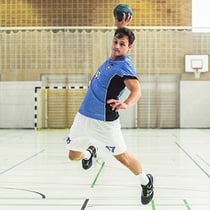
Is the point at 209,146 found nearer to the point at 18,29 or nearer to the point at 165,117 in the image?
the point at 165,117

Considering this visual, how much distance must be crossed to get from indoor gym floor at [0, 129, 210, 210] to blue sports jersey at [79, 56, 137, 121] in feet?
3.58

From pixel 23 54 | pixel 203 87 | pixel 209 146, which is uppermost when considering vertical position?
pixel 23 54

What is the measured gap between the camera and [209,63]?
1908cm

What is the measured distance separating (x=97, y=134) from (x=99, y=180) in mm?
2445

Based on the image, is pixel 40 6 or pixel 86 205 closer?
pixel 86 205

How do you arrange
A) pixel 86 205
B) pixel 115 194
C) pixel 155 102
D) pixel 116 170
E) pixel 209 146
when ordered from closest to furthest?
pixel 86 205 < pixel 115 194 < pixel 116 170 < pixel 209 146 < pixel 155 102

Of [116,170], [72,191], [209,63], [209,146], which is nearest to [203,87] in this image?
[209,63]

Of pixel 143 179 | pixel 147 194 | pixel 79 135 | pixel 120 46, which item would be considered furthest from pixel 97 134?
pixel 120 46

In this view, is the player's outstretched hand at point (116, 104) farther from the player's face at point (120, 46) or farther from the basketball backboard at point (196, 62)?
the basketball backboard at point (196, 62)

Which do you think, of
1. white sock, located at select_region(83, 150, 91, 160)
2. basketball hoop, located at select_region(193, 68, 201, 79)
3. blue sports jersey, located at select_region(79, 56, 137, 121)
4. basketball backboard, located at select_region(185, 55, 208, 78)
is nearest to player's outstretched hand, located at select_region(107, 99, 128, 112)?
blue sports jersey, located at select_region(79, 56, 137, 121)

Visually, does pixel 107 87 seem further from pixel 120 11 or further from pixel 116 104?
pixel 120 11

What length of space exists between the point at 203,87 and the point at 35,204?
49.8 ft

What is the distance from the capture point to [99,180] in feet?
23.0

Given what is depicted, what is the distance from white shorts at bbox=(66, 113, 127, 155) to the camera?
183 inches
